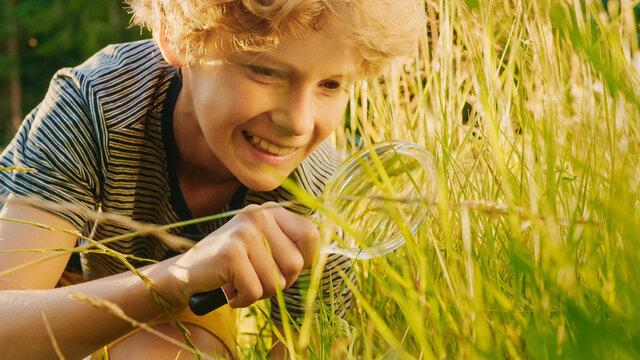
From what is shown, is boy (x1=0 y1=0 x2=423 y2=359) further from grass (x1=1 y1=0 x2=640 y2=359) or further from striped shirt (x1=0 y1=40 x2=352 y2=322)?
grass (x1=1 y1=0 x2=640 y2=359)

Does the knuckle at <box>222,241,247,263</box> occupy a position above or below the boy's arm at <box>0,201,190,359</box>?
above

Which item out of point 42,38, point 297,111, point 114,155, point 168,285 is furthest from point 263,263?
point 42,38

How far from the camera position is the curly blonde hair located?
1.02 metres

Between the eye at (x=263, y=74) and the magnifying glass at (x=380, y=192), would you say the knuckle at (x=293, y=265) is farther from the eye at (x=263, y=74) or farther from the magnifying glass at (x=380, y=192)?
the eye at (x=263, y=74)

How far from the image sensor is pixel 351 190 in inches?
34.6

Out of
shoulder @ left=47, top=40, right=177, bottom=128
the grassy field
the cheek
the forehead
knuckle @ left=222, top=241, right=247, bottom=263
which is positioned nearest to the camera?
the grassy field

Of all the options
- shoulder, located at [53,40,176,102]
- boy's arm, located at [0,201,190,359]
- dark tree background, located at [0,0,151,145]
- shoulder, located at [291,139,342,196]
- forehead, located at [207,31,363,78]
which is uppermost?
forehead, located at [207,31,363,78]

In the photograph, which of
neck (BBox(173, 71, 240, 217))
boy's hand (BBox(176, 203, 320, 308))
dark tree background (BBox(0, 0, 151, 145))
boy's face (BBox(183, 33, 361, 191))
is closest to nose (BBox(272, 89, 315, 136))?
boy's face (BBox(183, 33, 361, 191))

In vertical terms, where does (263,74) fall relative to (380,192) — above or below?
above

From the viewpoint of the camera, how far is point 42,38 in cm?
998

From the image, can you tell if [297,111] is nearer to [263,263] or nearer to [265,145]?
[265,145]

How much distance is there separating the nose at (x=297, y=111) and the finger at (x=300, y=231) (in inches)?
7.8

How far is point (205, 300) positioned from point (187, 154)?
59 cm

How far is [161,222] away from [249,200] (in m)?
0.21
